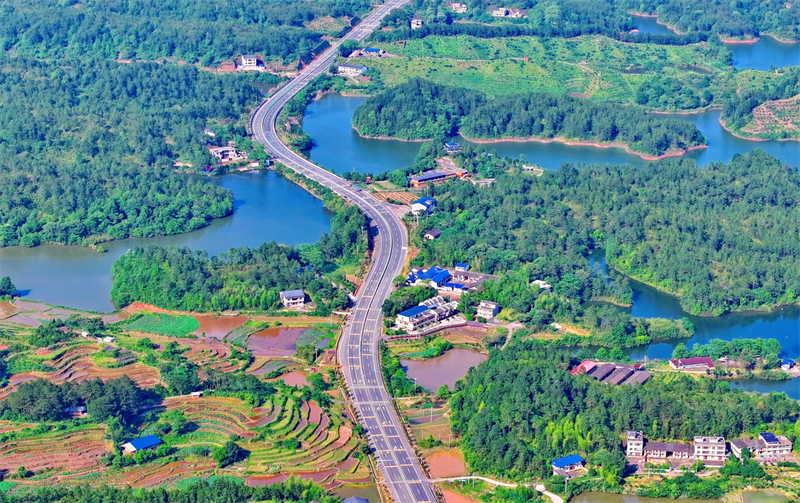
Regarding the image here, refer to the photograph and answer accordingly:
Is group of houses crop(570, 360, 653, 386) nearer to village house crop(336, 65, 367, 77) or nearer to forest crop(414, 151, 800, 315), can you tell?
forest crop(414, 151, 800, 315)

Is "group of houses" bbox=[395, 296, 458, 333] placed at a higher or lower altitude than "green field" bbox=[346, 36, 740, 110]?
lower

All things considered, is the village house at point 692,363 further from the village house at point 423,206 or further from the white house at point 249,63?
the white house at point 249,63

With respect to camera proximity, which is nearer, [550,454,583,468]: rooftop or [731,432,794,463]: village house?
[550,454,583,468]: rooftop

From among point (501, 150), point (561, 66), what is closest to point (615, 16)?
point (561, 66)

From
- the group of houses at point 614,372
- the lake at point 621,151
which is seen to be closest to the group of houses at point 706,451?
the group of houses at point 614,372

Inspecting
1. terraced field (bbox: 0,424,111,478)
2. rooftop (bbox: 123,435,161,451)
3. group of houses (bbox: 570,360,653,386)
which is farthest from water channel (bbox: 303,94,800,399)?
terraced field (bbox: 0,424,111,478)

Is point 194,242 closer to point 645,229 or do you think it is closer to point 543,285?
point 543,285
